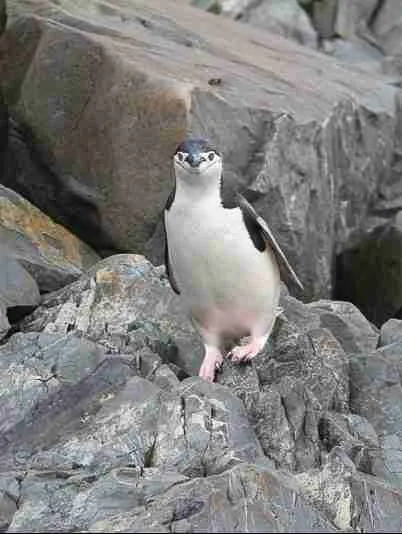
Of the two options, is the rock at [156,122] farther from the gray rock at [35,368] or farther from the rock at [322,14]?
the rock at [322,14]

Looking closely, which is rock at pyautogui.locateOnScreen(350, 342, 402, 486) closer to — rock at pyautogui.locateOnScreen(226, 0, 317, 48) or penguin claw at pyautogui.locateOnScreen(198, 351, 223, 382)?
penguin claw at pyautogui.locateOnScreen(198, 351, 223, 382)

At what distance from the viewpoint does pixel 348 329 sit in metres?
7.86

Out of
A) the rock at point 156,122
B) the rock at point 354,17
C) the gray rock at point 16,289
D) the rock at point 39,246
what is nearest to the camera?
the gray rock at point 16,289

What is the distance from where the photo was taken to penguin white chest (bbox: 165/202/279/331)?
236 inches

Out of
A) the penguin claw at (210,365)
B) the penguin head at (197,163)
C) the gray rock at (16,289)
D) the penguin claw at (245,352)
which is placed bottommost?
the gray rock at (16,289)

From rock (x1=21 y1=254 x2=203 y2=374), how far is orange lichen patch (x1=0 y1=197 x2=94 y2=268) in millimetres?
999

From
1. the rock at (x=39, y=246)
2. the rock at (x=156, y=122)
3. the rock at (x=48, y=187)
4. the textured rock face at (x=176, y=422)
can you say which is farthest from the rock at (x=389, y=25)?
the textured rock face at (x=176, y=422)

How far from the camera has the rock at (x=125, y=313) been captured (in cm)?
693

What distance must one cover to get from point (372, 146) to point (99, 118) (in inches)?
129

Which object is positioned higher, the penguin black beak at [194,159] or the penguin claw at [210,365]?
the penguin black beak at [194,159]

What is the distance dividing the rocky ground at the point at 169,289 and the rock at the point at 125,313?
14mm

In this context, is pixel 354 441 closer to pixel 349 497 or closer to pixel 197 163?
pixel 349 497

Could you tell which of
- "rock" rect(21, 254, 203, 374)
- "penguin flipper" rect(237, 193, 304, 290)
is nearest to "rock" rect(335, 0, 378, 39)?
"rock" rect(21, 254, 203, 374)

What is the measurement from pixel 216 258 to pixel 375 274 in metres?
4.73
